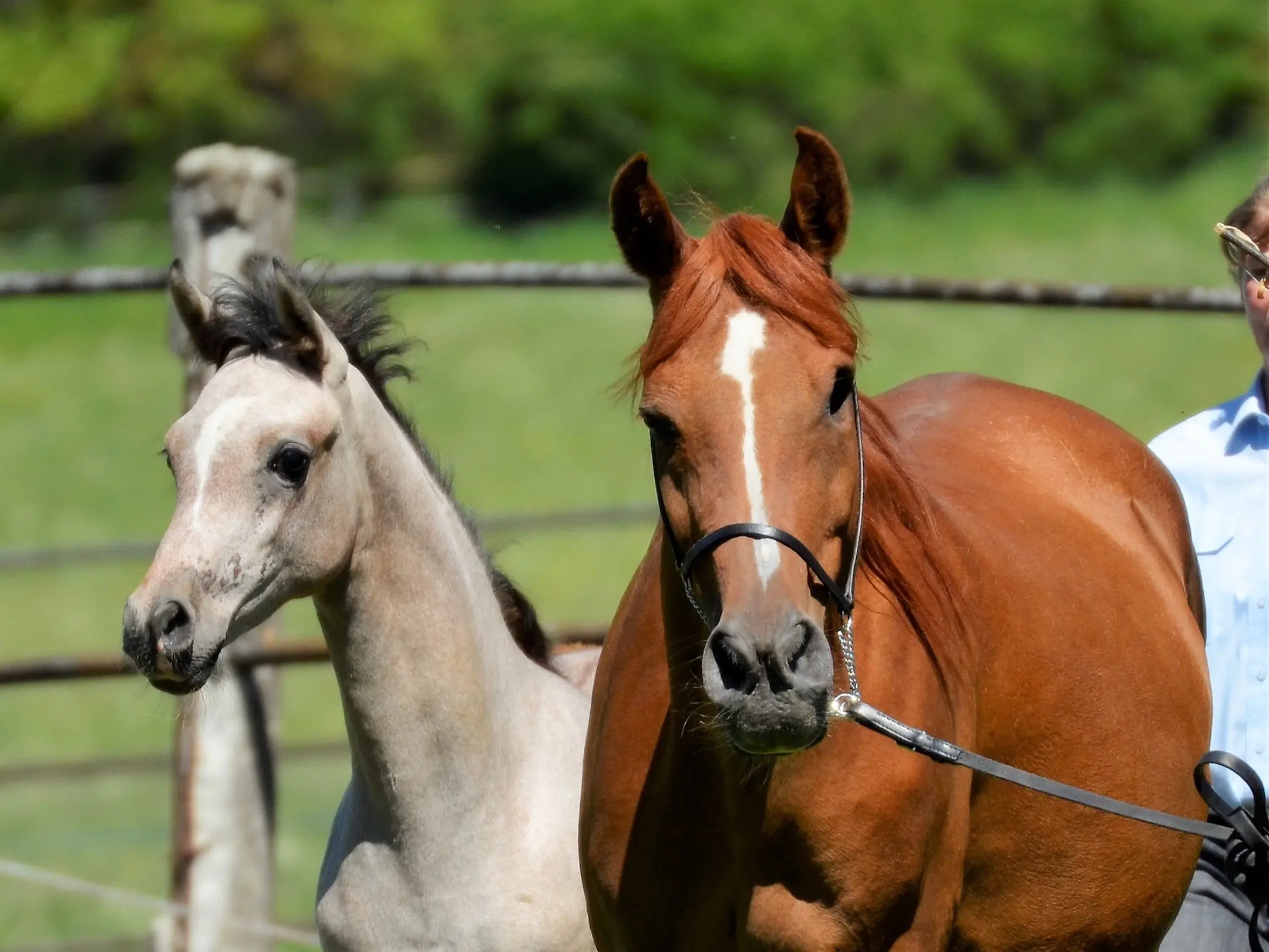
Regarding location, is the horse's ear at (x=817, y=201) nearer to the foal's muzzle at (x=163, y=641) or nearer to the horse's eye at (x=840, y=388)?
the horse's eye at (x=840, y=388)

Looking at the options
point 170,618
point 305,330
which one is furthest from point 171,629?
point 305,330

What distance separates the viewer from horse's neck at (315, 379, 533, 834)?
2.94m

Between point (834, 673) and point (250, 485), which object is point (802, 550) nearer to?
point (834, 673)

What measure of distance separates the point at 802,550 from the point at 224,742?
7.65 feet

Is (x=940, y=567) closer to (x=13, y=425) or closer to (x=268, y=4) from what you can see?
(x=13, y=425)

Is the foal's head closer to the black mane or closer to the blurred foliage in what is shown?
the black mane

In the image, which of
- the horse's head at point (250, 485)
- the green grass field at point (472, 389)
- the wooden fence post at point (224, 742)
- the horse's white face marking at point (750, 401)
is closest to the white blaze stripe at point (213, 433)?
the horse's head at point (250, 485)

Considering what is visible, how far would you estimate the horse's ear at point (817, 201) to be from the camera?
226 cm

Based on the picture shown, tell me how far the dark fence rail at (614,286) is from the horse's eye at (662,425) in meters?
1.85

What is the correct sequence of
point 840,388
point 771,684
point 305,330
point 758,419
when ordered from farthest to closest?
1. point 305,330
2. point 840,388
3. point 758,419
4. point 771,684

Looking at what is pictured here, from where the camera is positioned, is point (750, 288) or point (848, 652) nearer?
point (750, 288)

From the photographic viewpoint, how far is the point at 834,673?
7.29ft

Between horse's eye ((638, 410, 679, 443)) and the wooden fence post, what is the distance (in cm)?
202

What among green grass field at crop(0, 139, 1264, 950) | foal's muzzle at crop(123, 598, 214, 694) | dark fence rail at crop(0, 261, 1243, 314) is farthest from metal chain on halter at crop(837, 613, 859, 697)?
green grass field at crop(0, 139, 1264, 950)
